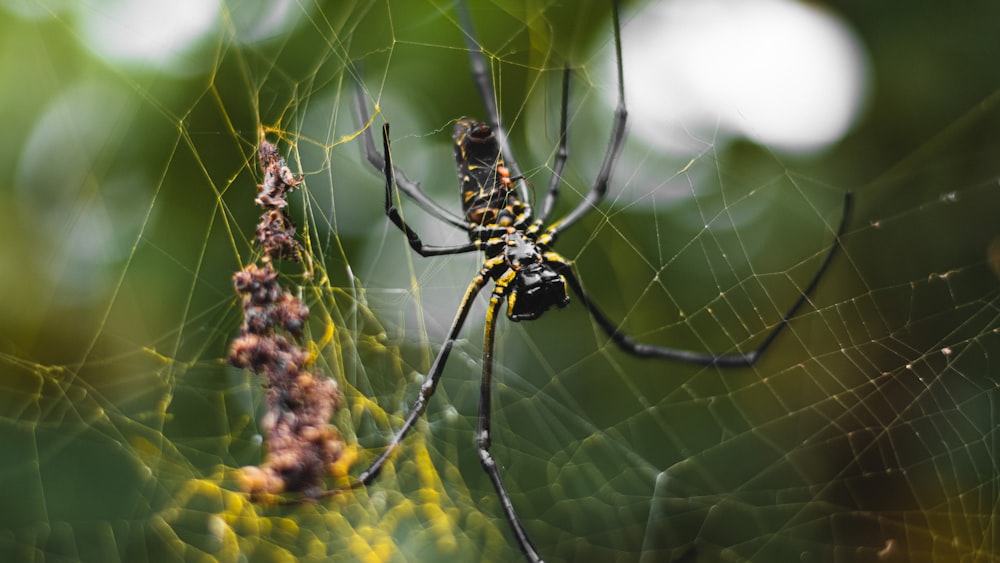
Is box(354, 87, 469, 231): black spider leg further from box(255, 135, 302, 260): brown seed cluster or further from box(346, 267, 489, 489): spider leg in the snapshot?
box(255, 135, 302, 260): brown seed cluster

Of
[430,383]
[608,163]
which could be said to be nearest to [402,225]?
[430,383]

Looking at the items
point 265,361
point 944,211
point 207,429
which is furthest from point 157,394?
point 944,211

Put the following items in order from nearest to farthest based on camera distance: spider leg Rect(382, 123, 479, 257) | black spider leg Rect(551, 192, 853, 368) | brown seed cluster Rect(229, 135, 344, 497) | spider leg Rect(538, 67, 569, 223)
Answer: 1. brown seed cluster Rect(229, 135, 344, 497)
2. spider leg Rect(382, 123, 479, 257)
3. spider leg Rect(538, 67, 569, 223)
4. black spider leg Rect(551, 192, 853, 368)

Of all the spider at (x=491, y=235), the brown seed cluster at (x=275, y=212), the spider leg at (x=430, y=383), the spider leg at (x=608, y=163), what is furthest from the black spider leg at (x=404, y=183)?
the brown seed cluster at (x=275, y=212)

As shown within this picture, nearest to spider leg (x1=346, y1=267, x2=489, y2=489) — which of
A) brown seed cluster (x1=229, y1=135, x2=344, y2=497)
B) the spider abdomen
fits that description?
the spider abdomen

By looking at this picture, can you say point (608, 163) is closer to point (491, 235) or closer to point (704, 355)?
point (491, 235)

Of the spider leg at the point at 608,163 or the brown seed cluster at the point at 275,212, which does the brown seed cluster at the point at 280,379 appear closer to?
the brown seed cluster at the point at 275,212
